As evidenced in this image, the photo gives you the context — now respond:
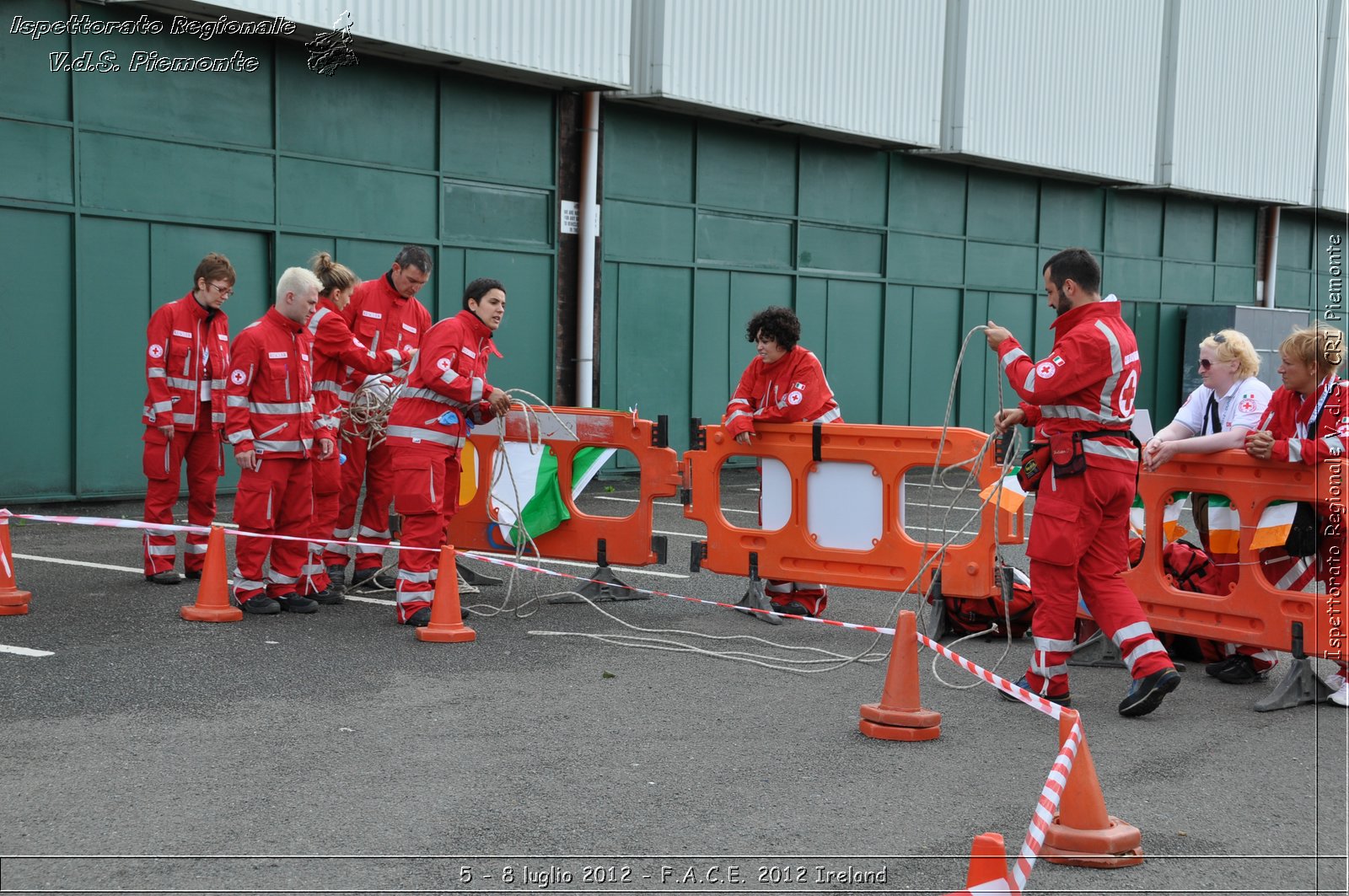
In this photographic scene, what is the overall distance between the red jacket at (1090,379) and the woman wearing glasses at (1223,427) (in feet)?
3.36

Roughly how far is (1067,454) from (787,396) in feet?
9.28

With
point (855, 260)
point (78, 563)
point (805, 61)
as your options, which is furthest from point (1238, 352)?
point (855, 260)

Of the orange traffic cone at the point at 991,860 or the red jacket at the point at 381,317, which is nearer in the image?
the orange traffic cone at the point at 991,860

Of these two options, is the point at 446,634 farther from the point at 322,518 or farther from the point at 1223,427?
the point at 1223,427

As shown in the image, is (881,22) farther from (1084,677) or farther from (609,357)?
(1084,677)

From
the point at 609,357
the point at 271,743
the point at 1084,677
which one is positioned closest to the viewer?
the point at 271,743

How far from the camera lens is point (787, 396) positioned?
9.29 meters

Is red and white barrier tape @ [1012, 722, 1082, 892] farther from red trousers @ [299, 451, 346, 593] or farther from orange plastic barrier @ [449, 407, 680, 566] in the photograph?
red trousers @ [299, 451, 346, 593]

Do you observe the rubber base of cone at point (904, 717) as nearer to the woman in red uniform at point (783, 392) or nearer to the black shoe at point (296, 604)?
the woman in red uniform at point (783, 392)

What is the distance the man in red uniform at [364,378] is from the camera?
10047 mm

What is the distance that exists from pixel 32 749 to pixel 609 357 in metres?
13.1

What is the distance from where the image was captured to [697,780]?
5.60 meters

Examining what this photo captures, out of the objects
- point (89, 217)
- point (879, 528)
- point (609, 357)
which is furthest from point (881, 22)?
point (879, 528)

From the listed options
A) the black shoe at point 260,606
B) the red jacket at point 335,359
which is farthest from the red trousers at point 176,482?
the black shoe at point 260,606
